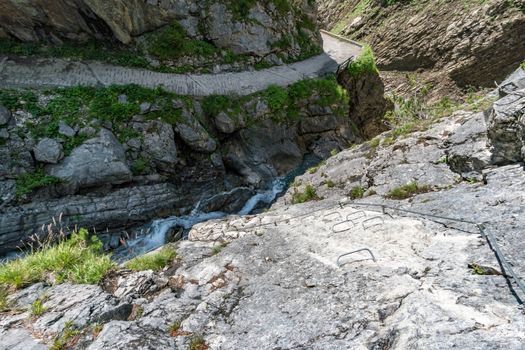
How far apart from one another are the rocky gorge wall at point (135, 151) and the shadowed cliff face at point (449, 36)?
50.0 feet

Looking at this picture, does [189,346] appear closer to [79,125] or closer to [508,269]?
[508,269]

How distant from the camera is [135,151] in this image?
12.0 metres

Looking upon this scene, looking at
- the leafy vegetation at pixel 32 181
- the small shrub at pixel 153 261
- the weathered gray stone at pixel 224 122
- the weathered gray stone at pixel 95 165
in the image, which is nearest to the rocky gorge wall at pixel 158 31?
the weathered gray stone at pixel 224 122

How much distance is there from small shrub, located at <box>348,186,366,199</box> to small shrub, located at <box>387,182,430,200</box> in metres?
0.92

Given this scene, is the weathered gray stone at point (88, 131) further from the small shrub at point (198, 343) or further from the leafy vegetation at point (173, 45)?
the small shrub at point (198, 343)

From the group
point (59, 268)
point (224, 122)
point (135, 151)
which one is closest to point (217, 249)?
point (59, 268)

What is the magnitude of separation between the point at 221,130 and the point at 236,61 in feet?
14.9

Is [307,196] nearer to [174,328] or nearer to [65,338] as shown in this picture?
[174,328]

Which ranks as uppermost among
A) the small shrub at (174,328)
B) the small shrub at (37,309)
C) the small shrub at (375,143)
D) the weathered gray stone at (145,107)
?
the weathered gray stone at (145,107)

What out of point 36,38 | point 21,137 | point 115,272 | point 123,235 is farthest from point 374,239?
point 36,38

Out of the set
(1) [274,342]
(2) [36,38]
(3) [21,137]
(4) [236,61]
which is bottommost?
(1) [274,342]

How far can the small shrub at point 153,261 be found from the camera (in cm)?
554

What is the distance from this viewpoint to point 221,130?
14.2 meters

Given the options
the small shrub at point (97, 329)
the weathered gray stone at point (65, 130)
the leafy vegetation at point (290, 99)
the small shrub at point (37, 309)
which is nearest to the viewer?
the small shrub at point (97, 329)
